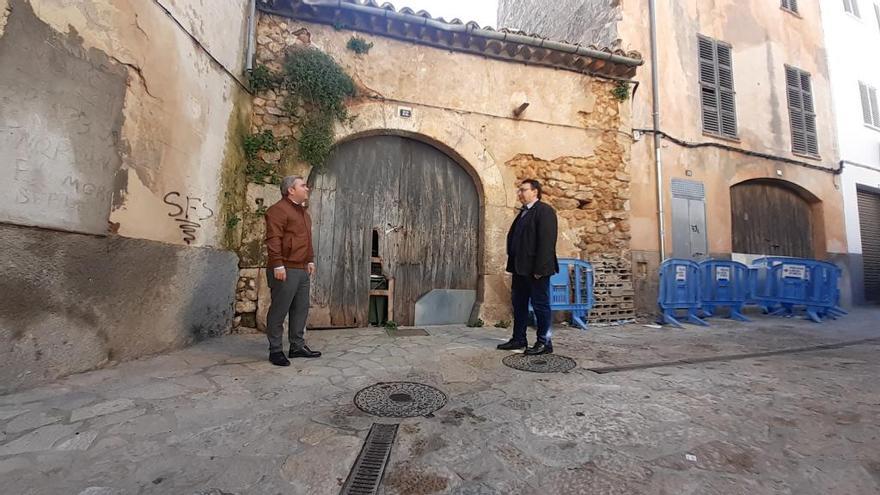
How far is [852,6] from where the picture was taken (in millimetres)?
10344

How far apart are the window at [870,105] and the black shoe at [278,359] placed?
586 inches

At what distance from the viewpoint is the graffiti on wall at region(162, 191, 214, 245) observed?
11.6 ft

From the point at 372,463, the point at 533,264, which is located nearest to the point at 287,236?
the point at 372,463

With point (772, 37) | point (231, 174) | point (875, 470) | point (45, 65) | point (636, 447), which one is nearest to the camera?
point (875, 470)

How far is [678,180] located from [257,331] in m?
7.87

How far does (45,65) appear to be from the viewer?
248 centimetres

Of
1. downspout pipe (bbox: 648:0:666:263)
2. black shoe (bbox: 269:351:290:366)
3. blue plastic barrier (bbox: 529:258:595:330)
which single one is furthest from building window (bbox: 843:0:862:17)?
black shoe (bbox: 269:351:290:366)

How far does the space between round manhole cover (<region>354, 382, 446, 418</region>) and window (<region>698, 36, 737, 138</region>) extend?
27.7 feet

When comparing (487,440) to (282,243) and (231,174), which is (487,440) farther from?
(231,174)

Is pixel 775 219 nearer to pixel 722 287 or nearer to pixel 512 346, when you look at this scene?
pixel 722 287

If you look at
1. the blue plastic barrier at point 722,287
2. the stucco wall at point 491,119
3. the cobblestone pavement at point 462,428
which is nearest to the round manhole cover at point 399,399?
the cobblestone pavement at point 462,428

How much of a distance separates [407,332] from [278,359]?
184 centimetres

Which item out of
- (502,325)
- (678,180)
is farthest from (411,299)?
(678,180)

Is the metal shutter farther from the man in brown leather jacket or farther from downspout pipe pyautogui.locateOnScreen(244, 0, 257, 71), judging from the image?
downspout pipe pyautogui.locateOnScreen(244, 0, 257, 71)
